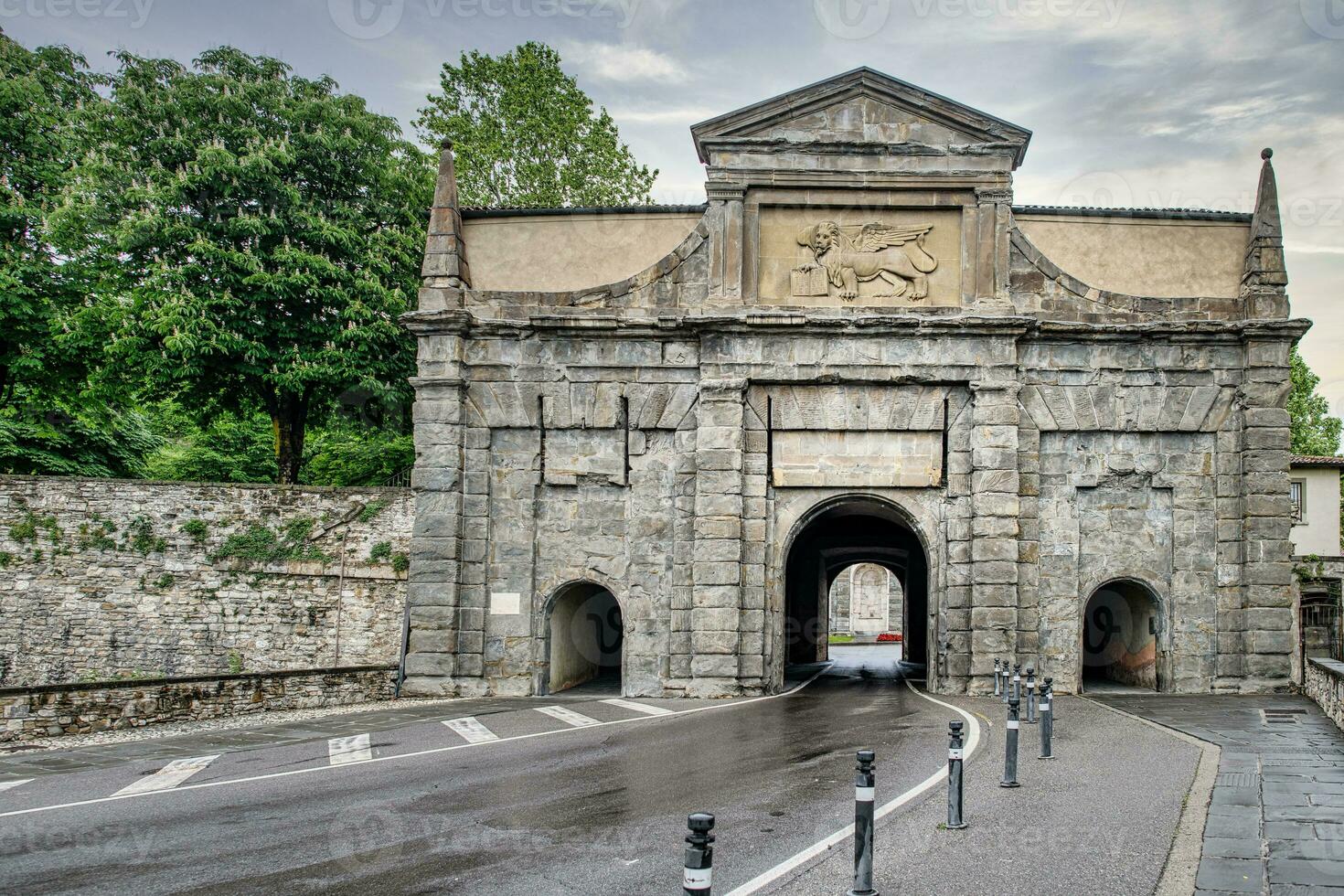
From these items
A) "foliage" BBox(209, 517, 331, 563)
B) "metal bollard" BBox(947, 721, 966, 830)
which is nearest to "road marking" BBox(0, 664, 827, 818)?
"metal bollard" BBox(947, 721, 966, 830)

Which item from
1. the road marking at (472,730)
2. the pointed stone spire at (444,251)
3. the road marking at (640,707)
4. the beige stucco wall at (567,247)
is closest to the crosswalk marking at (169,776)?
the road marking at (472,730)

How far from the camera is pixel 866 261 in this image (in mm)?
21234

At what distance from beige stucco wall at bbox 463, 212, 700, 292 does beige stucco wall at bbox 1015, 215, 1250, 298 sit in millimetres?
7139

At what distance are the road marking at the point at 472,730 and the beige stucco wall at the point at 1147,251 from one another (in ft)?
45.9

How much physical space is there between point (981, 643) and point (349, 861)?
1457cm

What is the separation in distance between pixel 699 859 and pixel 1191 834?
5.45 m

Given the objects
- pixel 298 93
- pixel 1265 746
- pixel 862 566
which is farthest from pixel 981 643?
pixel 862 566

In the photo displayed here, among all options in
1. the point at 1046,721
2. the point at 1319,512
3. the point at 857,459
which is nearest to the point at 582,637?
the point at 857,459

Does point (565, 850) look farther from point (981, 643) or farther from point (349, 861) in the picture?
point (981, 643)

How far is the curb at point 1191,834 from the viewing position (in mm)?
7380

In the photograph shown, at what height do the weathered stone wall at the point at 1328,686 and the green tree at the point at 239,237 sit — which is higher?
the green tree at the point at 239,237

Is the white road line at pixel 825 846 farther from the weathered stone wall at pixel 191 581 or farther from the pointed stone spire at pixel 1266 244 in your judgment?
the weathered stone wall at pixel 191 581

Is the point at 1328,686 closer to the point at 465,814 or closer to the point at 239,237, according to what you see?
the point at 465,814

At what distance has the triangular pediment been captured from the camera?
20.9m
